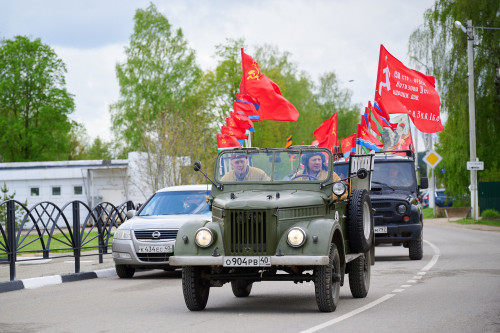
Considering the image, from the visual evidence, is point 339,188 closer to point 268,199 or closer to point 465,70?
point 268,199

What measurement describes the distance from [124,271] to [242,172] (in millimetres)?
6546

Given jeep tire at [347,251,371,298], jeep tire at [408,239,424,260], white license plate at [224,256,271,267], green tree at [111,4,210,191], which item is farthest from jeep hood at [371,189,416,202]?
green tree at [111,4,210,191]

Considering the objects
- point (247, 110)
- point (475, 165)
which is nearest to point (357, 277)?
point (247, 110)

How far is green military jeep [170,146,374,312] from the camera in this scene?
1014cm

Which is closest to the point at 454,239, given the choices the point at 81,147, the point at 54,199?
the point at 54,199

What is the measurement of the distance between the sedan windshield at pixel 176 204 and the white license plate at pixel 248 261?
25.2 ft

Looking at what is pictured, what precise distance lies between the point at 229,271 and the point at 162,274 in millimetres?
8066

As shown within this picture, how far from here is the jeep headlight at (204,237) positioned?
10310 mm

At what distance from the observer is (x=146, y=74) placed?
2785 inches

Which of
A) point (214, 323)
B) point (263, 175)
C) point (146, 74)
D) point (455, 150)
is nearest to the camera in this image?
point (214, 323)

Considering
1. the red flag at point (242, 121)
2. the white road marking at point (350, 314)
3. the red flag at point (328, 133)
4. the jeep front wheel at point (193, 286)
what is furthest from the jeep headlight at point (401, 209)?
the jeep front wheel at point (193, 286)

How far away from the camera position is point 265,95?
72.3ft

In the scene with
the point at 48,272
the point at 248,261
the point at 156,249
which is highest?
the point at 248,261

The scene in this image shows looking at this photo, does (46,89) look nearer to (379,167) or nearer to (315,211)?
(379,167)
